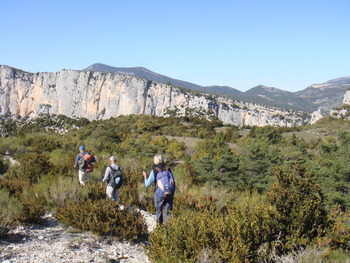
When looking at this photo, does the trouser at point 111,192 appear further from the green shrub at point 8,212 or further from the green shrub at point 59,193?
the green shrub at point 8,212

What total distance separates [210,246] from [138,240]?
1556mm

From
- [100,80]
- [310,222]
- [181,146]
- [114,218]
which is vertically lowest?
[181,146]

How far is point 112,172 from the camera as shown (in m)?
5.93

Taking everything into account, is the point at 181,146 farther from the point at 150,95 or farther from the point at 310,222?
the point at 150,95

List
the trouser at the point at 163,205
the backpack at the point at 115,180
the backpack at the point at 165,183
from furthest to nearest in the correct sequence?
the backpack at the point at 115,180 < the trouser at the point at 163,205 < the backpack at the point at 165,183

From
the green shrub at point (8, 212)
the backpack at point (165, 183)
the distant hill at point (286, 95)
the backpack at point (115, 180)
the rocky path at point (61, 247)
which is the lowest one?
the rocky path at point (61, 247)

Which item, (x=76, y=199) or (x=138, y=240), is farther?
(x=76, y=199)

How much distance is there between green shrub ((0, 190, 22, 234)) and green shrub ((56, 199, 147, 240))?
60 cm

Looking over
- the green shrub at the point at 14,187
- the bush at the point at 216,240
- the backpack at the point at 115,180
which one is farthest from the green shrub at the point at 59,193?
the bush at the point at 216,240

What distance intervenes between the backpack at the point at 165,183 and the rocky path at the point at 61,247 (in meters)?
0.87

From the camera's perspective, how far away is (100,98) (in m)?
87.1

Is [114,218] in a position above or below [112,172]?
below

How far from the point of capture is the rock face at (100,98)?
79.8 metres

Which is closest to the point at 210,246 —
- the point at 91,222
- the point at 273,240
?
the point at 273,240
